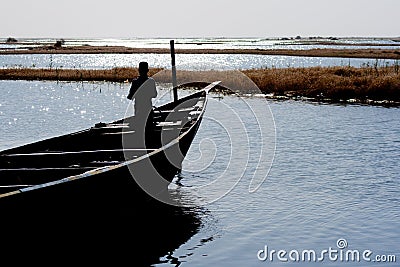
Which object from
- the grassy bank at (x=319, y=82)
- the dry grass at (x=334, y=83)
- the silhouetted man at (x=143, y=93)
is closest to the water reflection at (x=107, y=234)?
the silhouetted man at (x=143, y=93)

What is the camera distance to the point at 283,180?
17.5 meters

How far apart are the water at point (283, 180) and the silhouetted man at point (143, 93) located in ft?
7.06

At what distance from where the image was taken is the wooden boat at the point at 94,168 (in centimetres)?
965

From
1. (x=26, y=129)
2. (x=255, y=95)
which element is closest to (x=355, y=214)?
(x=26, y=129)

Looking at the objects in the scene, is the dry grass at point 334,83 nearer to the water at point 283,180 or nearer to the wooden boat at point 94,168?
the water at point 283,180

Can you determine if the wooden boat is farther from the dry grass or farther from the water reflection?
the dry grass

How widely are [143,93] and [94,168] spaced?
3137 mm

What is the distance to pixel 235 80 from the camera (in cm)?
4681

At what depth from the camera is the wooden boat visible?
9.65 m

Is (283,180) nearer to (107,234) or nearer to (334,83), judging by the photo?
(107,234)

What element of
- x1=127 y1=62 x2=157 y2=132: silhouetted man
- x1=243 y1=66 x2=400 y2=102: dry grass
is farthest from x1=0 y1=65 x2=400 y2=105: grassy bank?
x1=127 y1=62 x2=157 y2=132: silhouetted man

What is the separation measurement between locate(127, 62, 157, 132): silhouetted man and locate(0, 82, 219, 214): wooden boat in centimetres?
55

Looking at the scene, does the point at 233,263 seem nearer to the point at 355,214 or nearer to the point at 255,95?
the point at 355,214

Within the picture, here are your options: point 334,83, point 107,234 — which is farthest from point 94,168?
point 334,83
